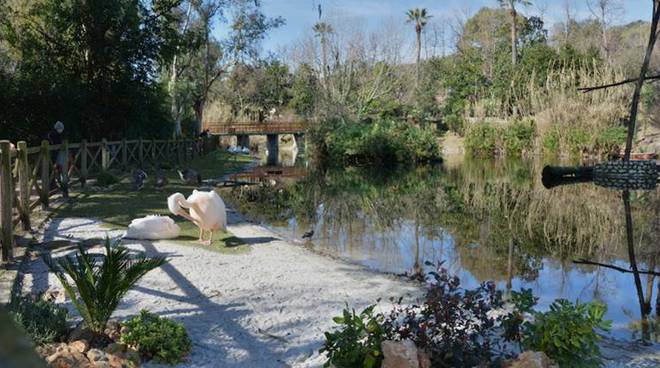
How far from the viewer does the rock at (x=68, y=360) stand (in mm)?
3743

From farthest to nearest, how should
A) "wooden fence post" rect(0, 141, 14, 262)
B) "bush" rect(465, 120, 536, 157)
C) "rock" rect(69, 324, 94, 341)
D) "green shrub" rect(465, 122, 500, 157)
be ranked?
"green shrub" rect(465, 122, 500, 157) < "bush" rect(465, 120, 536, 157) < "wooden fence post" rect(0, 141, 14, 262) < "rock" rect(69, 324, 94, 341)

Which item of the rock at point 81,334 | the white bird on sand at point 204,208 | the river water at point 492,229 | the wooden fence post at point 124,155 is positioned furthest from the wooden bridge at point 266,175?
the rock at point 81,334

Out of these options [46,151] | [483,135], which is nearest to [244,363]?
[46,151]

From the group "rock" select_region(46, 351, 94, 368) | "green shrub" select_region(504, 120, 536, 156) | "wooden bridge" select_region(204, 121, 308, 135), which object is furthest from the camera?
"wooden bridge" select_region(204, 121, 308, 135)

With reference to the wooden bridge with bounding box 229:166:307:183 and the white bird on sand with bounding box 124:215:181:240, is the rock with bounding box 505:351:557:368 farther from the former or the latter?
the wooden bridge with bounding box 229:166:307:183

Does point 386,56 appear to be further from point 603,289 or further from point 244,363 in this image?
point 244,363

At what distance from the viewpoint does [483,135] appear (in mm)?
36812

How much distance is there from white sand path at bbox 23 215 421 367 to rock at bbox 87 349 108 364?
0.64m

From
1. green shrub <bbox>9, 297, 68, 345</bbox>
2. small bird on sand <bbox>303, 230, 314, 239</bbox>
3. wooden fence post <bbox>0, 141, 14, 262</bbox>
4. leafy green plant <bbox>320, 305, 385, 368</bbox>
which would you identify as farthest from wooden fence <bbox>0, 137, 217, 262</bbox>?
leafy green plant <bbox>320, 305, 385, 368</bbox>

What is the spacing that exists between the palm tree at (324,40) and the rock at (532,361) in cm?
3449

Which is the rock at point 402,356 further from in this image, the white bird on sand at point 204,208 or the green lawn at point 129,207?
the white bird on sand at point 204,208

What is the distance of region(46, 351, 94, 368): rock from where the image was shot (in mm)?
3743

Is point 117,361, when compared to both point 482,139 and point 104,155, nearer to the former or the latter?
point 104,155

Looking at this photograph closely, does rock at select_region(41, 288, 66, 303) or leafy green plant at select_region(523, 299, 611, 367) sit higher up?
leafy green plant at select_region(523, 299, 611, 367)
